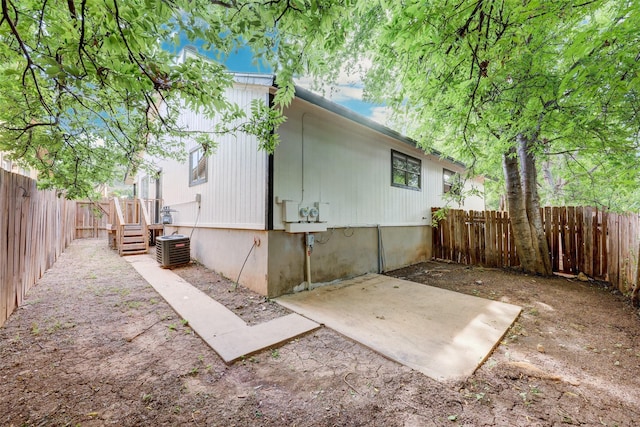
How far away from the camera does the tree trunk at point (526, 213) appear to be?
6.11 m

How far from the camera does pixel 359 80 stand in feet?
19.7

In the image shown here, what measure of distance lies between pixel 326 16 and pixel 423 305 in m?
3.98

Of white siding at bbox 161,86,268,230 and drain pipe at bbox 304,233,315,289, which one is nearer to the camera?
white siding at bbox 161,86,268,230

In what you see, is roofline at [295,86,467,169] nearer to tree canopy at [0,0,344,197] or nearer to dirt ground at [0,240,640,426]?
tree canopy at [0,0,344,197]

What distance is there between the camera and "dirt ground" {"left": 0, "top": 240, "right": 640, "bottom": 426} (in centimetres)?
178

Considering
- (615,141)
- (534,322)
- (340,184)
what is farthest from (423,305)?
(615,141)

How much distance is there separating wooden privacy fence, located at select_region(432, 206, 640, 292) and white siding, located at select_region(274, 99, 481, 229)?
1.25 meters

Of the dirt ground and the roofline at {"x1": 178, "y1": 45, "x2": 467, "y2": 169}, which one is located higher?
the roofline at {"x1": 178, "y1": 45, "x2": 467, "y2": 169}

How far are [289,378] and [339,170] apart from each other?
A: 4.16m

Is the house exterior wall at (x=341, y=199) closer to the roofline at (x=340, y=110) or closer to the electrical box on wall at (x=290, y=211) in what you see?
the electrical box on wall at (x=290, y=211)

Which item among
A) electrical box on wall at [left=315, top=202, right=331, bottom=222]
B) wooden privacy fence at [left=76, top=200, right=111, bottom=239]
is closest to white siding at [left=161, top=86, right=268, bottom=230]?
electrical box on wall at [left=315, top=202, right=331, bottom=222]

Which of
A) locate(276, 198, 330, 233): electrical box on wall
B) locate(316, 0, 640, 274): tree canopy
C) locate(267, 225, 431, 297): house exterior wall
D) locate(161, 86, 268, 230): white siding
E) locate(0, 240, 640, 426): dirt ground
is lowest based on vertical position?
locate(0, 240, 640, 426): dirt ground

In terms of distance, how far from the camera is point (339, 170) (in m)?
5.54

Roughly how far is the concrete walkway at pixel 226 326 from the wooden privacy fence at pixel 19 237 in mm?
1719
